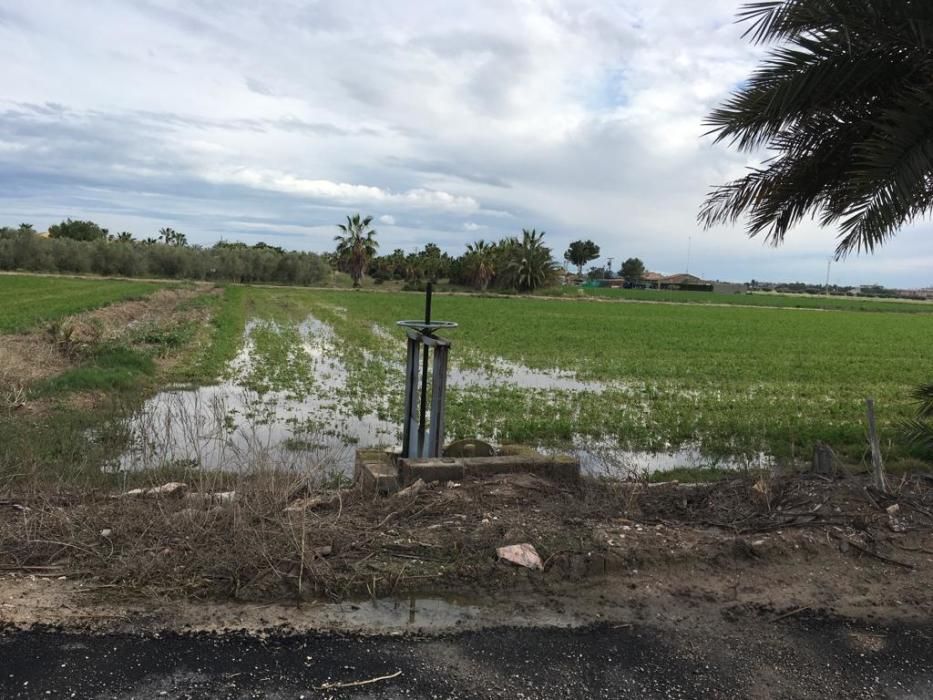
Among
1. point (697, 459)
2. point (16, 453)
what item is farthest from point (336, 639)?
point (697, 459)

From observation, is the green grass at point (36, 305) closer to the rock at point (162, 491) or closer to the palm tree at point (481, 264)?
the rock at point (162, 491)

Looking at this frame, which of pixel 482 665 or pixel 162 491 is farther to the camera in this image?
pixel 162 491

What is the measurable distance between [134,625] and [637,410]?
10914mm

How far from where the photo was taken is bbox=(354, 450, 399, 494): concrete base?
5.98m

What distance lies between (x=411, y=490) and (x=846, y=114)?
7.47 meters

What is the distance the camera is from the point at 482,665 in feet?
11.0

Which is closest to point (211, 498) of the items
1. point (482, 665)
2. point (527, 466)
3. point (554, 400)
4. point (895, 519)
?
point (482, 665)

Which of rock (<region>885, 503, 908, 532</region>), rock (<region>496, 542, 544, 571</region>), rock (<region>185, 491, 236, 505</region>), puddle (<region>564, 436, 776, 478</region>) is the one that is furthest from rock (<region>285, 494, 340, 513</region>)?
rock (<region>885, 503, 908, 532</region>)

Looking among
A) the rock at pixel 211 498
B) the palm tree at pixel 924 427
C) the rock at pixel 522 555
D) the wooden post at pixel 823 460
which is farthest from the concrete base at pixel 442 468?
the palm tree at pixel 924 427

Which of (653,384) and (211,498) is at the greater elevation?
(211,498)

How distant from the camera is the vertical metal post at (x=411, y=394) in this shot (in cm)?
694

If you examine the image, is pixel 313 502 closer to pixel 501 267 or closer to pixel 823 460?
pixel 823 460

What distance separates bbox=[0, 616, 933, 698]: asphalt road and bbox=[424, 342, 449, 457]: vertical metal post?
2892 mm

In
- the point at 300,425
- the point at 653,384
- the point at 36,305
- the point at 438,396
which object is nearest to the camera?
the point at 438,396
